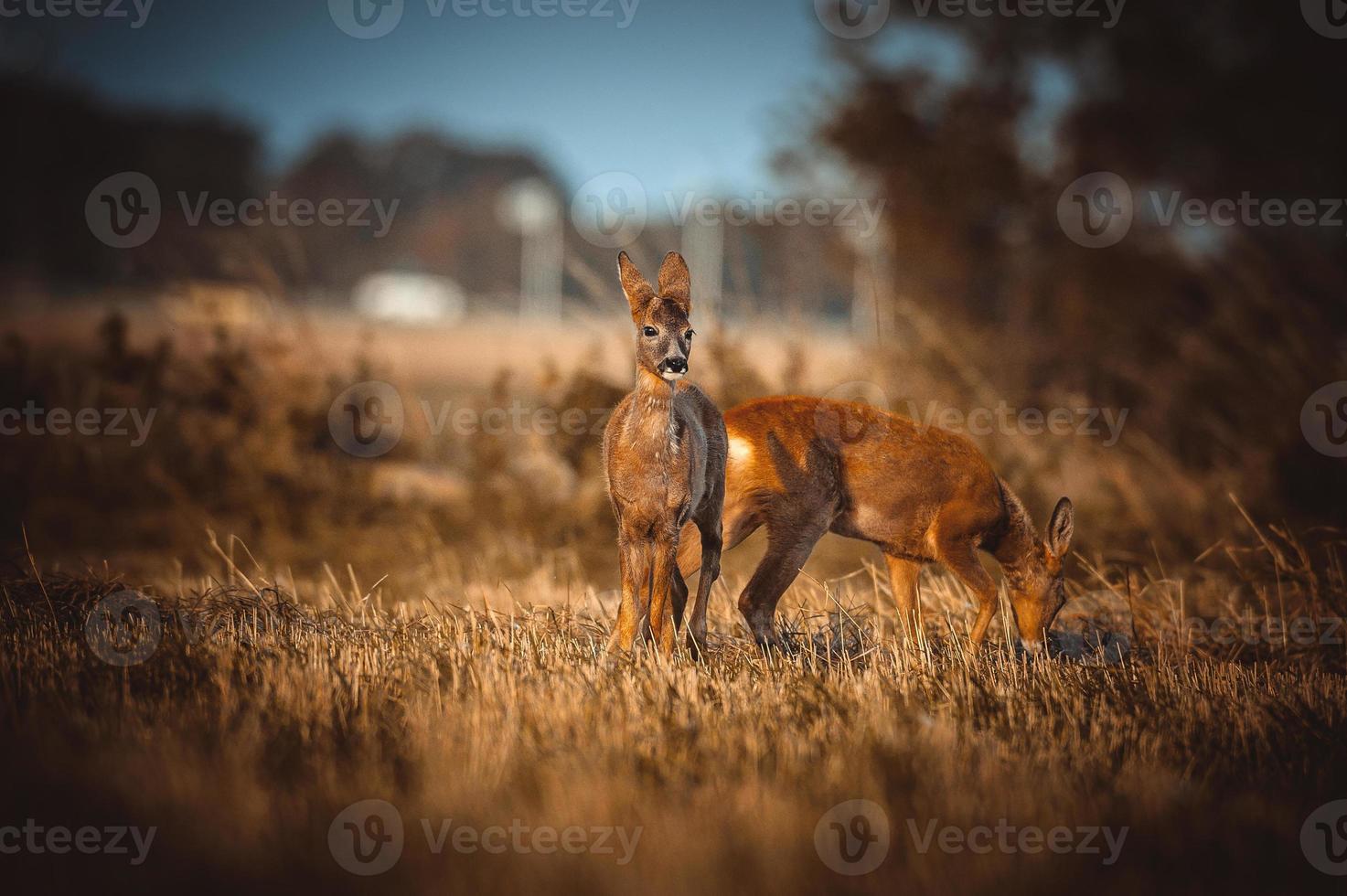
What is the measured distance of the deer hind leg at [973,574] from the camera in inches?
248

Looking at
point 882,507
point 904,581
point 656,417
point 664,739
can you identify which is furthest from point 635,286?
point 904,581

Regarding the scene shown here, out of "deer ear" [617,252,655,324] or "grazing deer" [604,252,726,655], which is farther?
"deer ear" [617,252,655,324]

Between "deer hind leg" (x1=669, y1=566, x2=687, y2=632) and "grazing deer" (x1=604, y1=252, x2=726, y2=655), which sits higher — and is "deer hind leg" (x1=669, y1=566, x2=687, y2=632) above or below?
below

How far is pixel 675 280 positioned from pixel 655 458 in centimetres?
91

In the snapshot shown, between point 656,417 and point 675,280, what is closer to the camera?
point 656,417

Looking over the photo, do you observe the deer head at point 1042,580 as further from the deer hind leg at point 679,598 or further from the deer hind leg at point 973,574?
the deer hind leg at point 679,598

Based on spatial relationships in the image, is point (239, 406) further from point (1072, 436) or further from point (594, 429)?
point (1072, 436)

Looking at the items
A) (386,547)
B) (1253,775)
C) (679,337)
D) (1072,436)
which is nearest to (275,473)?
(386,547)

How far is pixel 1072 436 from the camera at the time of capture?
40.5 feet

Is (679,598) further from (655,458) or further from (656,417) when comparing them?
(656,417)

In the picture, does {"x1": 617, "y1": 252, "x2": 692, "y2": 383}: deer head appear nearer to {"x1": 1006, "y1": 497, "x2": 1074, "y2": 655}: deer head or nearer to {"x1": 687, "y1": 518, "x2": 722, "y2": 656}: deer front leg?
{"x1": 687, "y1": 518, "x2": 722, "y2": 656}: deer front leg

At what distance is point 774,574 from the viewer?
19.6ft

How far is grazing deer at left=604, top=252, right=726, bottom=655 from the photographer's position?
16.1 feet

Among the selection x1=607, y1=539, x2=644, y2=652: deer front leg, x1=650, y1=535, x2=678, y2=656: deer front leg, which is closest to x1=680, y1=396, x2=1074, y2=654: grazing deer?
x1=650, y1=535, x2=678, y2=656: deer front leg
